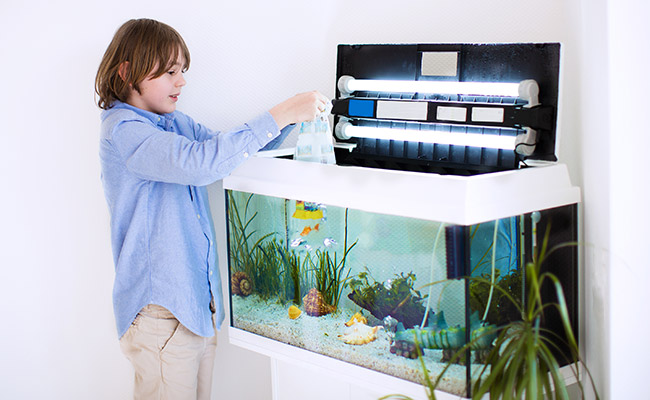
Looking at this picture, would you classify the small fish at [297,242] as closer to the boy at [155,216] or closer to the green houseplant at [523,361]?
the boy at [155,216]

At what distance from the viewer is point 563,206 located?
4.30 feet

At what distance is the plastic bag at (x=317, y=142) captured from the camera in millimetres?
1556

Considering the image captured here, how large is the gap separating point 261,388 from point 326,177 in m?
1.01

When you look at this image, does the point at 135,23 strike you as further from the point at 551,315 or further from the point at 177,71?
the point at 551,315

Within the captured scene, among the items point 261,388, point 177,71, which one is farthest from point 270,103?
point 261,388

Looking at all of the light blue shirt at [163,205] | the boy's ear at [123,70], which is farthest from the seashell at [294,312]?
the boy's ear at [123,70]

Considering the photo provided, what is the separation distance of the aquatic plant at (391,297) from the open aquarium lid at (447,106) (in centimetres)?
38

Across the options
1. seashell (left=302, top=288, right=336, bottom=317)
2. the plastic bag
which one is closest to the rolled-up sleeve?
the plastic bag

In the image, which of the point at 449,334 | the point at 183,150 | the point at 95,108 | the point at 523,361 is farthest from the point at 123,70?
the point at 523,361

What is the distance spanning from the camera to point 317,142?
5.14 feet

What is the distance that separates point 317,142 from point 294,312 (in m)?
0.43

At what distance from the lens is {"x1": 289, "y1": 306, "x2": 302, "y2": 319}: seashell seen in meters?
1.50

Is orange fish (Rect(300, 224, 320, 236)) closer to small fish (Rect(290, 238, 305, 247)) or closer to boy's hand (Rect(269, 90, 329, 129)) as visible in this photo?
small fish (Rect(290, 238, 305, 247))

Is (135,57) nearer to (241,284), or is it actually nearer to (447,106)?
(241,284)
